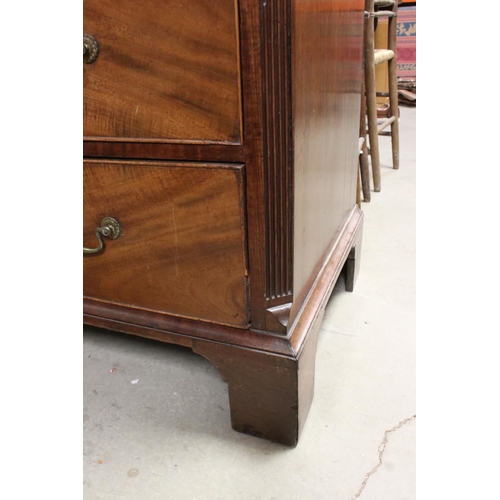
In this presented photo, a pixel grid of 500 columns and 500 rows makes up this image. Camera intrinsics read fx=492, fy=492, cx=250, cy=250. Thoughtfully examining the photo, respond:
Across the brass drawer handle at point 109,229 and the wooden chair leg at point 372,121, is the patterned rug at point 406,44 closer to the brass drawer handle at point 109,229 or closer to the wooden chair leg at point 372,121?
the wooden chair leg at point 372,121

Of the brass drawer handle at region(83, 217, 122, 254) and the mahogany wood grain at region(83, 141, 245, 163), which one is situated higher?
the mahogany wood grain at region(83, 141, 245, 163)

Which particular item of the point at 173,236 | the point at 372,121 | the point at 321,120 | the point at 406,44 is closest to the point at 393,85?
the point at 372,121

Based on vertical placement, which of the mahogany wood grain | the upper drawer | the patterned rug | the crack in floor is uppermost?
the patterned rug

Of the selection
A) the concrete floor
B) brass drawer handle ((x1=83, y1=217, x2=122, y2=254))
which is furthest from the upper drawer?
the concrete floor

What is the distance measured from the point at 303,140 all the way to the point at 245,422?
1.33ft

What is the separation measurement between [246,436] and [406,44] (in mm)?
3646

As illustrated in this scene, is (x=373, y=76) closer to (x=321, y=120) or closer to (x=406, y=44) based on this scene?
(x=321, y=120)

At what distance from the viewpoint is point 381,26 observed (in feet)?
A: 9.32

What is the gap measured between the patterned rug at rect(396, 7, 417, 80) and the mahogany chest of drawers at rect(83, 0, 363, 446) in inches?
126

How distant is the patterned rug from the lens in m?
3.58

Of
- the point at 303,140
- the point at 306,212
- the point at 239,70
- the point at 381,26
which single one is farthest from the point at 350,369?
the point at 381,26

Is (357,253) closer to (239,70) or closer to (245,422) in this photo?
(245,422)

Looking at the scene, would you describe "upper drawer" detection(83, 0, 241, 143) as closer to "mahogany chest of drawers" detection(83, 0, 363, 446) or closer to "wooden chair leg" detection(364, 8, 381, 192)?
"mahogany chest of drawers" detection(83, 0, 363, 446)

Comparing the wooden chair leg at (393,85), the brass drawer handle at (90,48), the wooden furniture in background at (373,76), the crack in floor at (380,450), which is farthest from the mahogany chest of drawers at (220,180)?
the wooden chair leg at (393,85)
